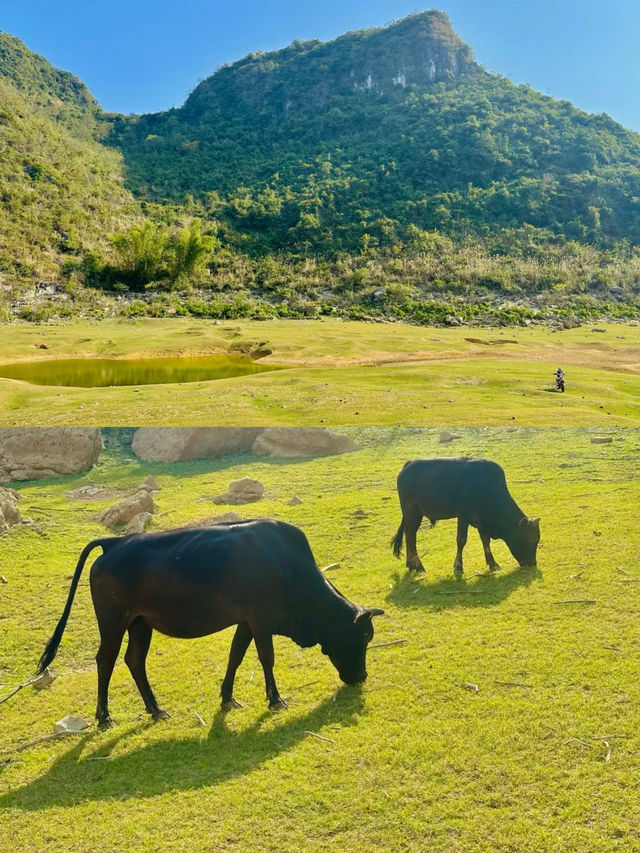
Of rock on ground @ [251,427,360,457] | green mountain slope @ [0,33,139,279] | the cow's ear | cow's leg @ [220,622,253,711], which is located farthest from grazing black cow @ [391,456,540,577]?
green mountain slope @ [0,33,139,279]

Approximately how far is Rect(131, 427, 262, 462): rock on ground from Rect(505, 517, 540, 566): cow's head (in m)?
3.28

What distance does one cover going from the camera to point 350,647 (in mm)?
5582

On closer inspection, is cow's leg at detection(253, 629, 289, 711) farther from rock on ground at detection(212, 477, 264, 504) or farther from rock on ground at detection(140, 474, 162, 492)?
rock on ground at detection(140, 474, 162, 492)

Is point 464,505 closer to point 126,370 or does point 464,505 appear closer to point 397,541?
point 397,541

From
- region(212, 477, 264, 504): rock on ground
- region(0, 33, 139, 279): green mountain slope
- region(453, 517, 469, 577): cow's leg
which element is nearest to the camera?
region(453, 517, 469, 577): cow's leg

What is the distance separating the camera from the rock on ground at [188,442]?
27.0ft

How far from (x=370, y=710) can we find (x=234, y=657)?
115cm

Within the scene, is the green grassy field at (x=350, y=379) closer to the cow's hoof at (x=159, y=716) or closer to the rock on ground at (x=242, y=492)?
the rock on ground at (x=242, y=492)

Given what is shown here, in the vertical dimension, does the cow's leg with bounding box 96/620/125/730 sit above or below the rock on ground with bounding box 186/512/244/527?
below

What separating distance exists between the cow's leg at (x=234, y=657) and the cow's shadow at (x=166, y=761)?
0.13 meters

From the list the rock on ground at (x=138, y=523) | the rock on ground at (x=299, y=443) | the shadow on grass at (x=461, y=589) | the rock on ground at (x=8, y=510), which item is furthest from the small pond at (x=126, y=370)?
the shadow on grass at (x=461, y=589)

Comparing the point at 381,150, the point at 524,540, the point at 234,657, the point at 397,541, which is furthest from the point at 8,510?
the point at 381,150

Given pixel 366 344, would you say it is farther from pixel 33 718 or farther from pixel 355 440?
pixel 33 718

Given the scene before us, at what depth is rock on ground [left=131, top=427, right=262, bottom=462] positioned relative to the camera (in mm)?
8227
